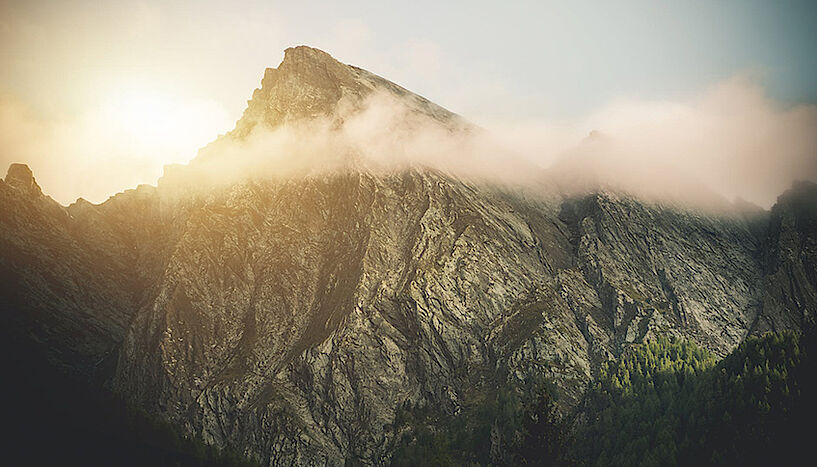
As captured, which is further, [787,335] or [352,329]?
[352,329]

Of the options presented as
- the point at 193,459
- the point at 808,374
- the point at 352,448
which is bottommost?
the point at 193,459

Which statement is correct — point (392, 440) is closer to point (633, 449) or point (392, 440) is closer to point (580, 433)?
point (580, 433)

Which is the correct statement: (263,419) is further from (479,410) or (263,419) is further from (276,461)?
(479,410)

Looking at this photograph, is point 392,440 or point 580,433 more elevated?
point 580,433

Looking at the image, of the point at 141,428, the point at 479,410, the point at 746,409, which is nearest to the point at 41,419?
the point at 141,428

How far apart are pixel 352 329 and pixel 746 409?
113281mm

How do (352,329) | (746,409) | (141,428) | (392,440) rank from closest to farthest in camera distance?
(746,409)
(141,428)
(392,440)
(352,329)

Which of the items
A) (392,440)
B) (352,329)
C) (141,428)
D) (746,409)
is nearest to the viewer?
(746,409)

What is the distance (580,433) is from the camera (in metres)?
174

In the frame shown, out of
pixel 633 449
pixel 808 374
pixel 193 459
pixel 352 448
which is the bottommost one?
pixel 193 459

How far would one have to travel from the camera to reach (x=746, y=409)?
152 meters

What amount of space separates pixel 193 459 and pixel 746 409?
14381cm

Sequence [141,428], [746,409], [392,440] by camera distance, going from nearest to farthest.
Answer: [746,409], [141,428], [392,440]

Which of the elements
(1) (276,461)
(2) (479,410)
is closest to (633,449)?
(2) (479,410)
